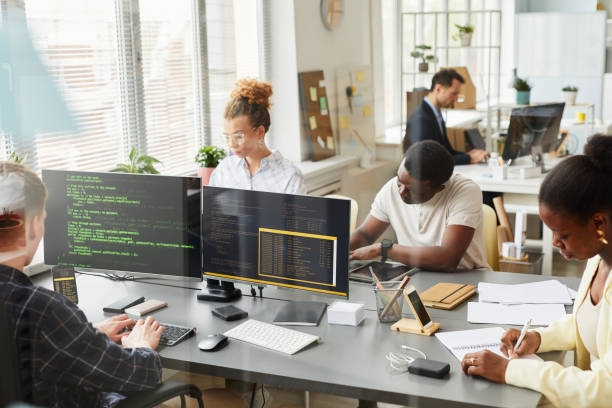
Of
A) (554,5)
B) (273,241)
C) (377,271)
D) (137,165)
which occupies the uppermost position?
(554,5)

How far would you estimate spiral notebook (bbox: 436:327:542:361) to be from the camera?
1.55 metres

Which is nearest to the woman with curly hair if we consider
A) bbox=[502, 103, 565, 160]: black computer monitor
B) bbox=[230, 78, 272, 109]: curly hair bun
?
bbox=[230, 78, 272, 109]: curly hair bun

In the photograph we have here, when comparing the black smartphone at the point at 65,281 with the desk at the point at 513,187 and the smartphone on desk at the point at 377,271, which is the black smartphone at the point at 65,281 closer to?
the smartphone on desk at the point at 377,271

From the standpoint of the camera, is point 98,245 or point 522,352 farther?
point 98,245

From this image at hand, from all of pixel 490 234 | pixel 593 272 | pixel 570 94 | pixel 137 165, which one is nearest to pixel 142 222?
pixel 137 165

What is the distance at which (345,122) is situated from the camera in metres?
1.97

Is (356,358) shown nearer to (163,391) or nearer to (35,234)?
(163,391)

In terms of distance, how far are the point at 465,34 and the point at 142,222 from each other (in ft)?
3.40

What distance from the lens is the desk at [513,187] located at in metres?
1.86

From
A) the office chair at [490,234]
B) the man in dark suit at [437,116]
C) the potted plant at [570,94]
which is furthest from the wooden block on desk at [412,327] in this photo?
the potted plant at [570,94]

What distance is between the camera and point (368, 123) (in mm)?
1970

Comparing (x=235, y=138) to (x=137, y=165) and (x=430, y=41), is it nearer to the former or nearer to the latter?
(x=137, y=165)

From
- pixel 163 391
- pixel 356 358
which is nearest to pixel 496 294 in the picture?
pixel 356 358

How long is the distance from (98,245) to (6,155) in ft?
3.17
